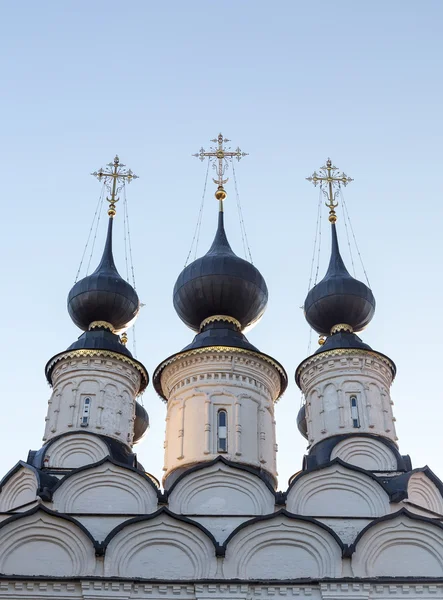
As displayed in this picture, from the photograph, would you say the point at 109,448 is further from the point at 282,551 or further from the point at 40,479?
the point at 282,551

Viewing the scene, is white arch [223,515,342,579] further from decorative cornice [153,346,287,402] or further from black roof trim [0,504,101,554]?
decorative cornice [153,346,287,402]

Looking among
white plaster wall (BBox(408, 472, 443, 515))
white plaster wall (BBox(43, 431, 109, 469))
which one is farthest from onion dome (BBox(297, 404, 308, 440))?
white plaster wall (BBox(43, 431, 109, 469))

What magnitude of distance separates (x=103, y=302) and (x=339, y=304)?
12.6 feet

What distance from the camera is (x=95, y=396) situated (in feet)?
43.5

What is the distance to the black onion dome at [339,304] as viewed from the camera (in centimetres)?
1421

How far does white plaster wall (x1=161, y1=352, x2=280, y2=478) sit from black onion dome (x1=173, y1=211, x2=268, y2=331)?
116cm

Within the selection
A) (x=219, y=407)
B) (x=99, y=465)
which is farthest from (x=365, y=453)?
(x=99, y=465)

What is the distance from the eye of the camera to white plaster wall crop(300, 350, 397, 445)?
12914 millimetres

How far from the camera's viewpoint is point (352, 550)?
387 inches

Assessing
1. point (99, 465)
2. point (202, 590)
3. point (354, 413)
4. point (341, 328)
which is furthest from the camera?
point (341, 328)

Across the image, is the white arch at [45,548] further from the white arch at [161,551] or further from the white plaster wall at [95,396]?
the white plaster wall at [95,396]

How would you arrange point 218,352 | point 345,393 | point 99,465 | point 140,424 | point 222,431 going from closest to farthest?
1. point 99,465
2. point 222,431
3. point 345,393
4. point 218,352
5. point 140,424

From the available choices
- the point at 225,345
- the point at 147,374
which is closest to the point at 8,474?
the point at 147,374

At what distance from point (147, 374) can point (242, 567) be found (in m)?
4.79
